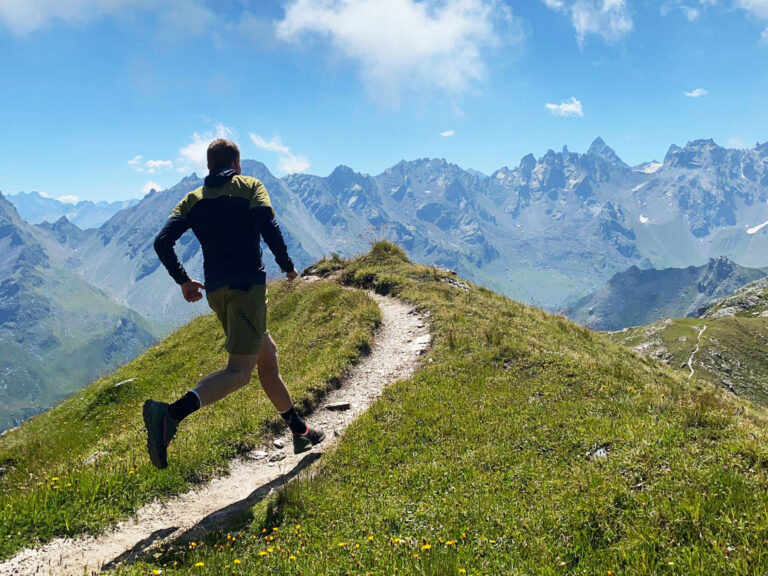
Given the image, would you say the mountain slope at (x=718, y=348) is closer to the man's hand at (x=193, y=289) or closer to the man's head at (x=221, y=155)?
the man's head at (x=221, y=155)

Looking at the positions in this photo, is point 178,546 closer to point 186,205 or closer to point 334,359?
point 186,205

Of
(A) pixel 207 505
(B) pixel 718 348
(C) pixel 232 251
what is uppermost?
(C) pixel 232 251

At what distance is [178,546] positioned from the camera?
215 inches

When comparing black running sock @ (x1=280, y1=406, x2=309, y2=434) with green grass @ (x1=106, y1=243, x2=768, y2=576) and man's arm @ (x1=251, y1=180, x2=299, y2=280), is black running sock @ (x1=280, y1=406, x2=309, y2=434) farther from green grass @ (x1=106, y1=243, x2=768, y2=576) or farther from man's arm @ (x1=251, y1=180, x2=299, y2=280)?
man's arm @ (x1=251, y1=180, x2=299, y2=280)

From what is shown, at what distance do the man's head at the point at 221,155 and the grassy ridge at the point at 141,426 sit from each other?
512 cm

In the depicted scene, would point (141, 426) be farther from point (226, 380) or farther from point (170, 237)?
point (170, 237)

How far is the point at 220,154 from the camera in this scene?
7.21 m

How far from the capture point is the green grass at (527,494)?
443 centimetres

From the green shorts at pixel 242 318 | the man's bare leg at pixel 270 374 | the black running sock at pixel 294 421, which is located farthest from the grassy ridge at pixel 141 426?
the green shorts at pixel 242 318

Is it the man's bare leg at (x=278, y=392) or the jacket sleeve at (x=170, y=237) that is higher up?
the jacket sleeve at (x=170, y=237)

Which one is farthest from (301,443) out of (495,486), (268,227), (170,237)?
(170,237)

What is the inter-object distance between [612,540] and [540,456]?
7.41ft

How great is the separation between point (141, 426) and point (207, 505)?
5.26 meters

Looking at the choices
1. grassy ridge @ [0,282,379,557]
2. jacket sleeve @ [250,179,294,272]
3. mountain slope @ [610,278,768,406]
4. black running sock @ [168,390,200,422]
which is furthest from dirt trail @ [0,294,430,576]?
mountain slope @ [610,278,768,406]
